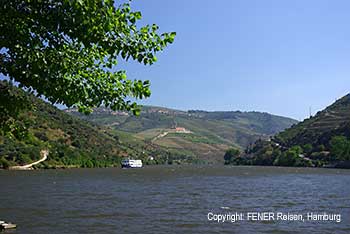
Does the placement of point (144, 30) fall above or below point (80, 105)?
above

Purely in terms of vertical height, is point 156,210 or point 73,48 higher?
point 73,48

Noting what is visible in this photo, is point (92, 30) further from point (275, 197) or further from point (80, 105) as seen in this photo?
point (275, 197)

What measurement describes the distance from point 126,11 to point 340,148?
577ft

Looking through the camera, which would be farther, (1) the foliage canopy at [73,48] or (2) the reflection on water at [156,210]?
(2) the reflection on water at [156,210]

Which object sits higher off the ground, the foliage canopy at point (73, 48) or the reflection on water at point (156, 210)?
the foliage canopy at point (73, 48)

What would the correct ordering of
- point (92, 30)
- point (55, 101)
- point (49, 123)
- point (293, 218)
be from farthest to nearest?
point (49, 123) → point (293, 218) → point (55, 101) → point (92, 30)

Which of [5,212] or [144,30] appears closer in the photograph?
[144,30]

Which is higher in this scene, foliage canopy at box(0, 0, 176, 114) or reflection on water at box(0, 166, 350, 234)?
foliage canopy at box(0, 0, 176, 114)

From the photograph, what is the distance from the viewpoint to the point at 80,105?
8.09m

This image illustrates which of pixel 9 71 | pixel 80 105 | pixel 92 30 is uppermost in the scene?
pixel 92 30

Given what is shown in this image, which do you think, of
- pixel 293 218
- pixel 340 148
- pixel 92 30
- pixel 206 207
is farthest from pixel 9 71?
pixel 340 148

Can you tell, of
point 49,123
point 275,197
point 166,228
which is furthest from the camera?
point 49,123

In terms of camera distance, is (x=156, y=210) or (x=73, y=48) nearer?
(x=73, y=48)

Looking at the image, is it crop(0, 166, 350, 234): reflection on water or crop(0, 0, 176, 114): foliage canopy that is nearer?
crop(0, 0, 176, 114): foliage canopy
